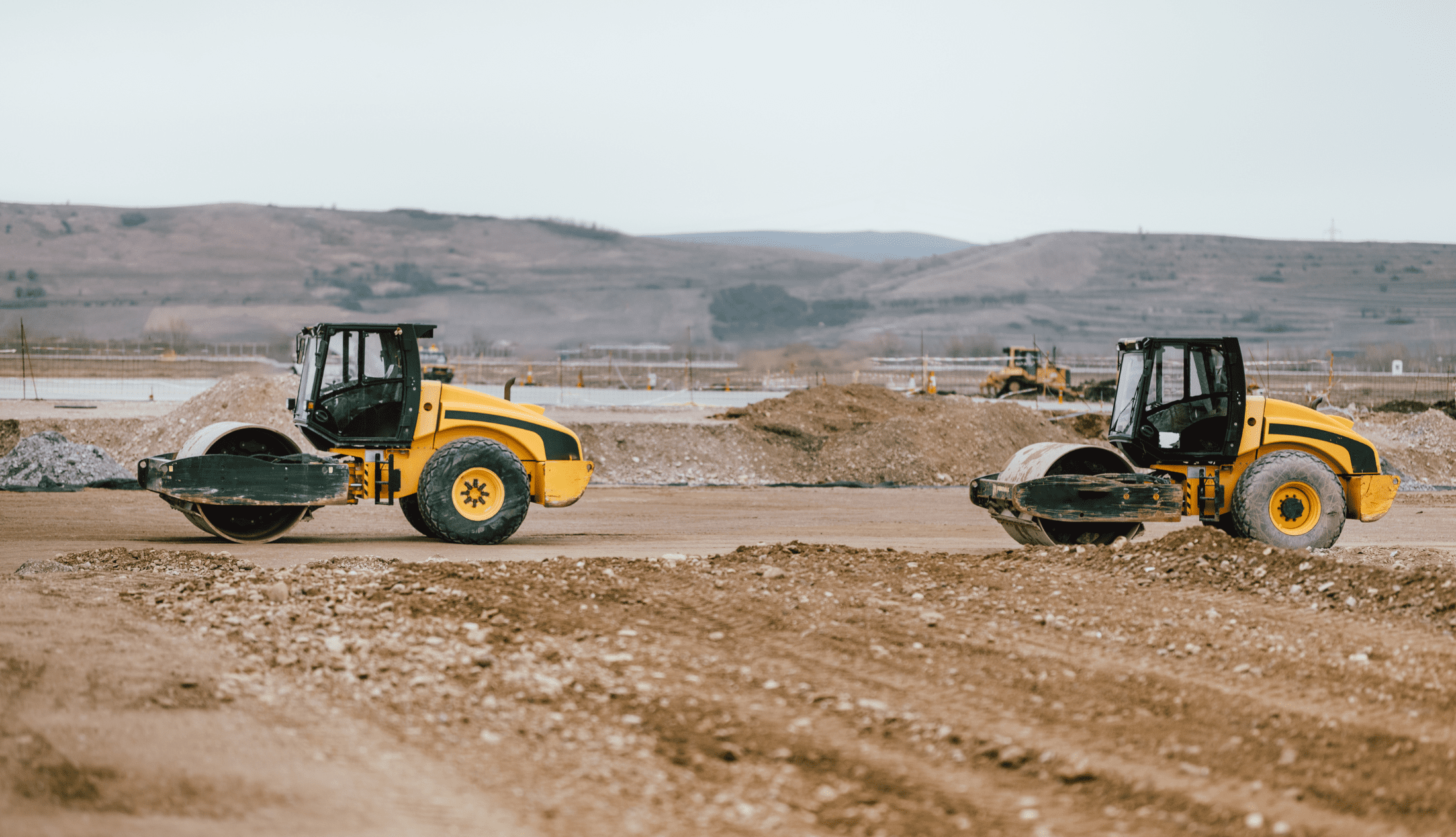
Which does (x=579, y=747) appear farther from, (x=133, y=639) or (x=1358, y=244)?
(x=1358, y=244)

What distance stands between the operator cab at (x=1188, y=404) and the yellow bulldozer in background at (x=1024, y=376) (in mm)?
32471

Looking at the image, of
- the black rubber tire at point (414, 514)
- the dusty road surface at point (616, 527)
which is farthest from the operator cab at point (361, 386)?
the dusty road surface at point (616, 527)

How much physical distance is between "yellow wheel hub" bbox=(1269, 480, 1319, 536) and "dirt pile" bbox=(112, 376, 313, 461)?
56.1 feet

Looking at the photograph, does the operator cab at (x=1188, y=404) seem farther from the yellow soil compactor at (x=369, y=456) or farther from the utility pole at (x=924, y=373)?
the utility pole at (x=924, y=373)

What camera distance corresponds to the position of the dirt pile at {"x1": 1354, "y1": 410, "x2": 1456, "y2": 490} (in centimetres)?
2358

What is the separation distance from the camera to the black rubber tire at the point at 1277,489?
11508 millimetres

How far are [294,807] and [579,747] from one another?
50.6 inches

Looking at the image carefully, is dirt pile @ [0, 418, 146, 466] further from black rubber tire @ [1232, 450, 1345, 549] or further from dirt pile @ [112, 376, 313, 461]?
black rubber tire @ [1232, 450, 1345, 549]

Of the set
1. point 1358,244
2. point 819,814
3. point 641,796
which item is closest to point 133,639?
point 641,796

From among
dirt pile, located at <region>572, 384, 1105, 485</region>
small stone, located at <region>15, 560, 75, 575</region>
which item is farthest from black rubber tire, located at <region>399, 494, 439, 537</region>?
dirt pile, located at <region>572, 384, 1105, 485</region>

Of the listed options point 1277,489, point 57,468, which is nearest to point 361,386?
point 57,468

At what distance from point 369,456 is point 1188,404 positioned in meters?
8.06

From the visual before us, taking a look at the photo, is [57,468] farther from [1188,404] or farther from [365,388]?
[1188,404]

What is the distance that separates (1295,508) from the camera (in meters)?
11.7
